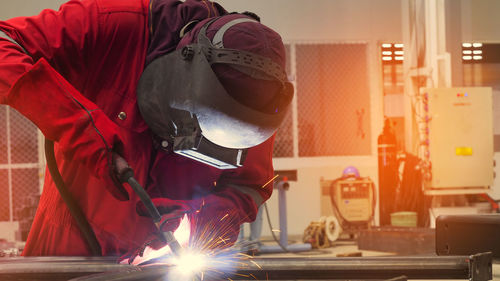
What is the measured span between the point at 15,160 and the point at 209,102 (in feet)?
21.8

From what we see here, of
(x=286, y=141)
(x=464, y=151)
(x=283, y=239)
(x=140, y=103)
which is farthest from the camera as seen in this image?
(x=286, y=141)

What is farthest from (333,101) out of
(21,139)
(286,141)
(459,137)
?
(21,139)

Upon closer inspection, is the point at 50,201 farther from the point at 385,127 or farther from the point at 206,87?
the point at 385,127

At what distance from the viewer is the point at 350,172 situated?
7.12 metres

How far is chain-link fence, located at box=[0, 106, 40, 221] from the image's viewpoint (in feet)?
23.7

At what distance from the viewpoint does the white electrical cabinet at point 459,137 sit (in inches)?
240

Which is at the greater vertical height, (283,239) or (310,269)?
(310,269)

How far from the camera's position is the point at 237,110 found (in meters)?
1.33

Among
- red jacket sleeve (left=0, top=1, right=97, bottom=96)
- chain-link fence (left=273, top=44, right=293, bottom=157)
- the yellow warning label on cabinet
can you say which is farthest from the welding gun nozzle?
chain-link fence (left=273, top=44, right=293, bottom=157)

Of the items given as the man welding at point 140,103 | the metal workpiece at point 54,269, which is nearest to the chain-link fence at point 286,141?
the man welding at point 140,103

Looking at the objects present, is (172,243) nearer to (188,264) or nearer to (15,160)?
(188,264)

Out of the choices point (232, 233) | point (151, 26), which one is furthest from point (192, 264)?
point (151, 26)

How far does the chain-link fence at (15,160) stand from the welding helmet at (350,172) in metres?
3.83

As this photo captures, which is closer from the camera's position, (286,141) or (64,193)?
(64,193)
